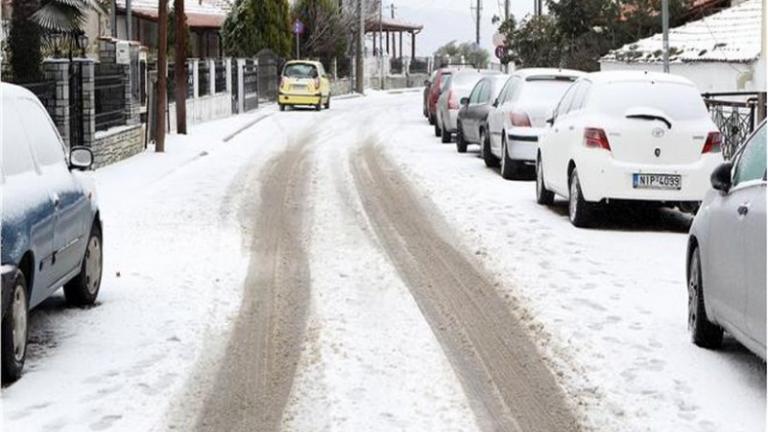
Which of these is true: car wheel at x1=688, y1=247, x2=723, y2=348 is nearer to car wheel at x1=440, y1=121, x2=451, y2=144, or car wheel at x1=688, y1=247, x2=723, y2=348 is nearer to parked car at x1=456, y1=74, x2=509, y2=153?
parked car at x1=456, y1=74, x2=509, y2=153

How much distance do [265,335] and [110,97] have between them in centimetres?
1506

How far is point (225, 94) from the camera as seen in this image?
130ft

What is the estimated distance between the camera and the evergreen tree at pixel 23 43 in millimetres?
25422

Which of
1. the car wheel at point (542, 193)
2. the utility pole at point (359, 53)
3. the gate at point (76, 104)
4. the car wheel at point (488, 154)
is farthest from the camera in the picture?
the utility pole at point (359, 53)

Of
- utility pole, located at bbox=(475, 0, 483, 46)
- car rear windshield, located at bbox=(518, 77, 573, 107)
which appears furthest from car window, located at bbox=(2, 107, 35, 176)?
utility pole, located at bbox=(475, 0, 483, 46)

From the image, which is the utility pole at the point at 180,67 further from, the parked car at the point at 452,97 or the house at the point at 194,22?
the house at the point at 194,22

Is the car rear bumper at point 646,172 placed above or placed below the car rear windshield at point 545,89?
below

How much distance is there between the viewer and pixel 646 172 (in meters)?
13.7

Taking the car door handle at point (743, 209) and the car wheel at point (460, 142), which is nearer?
the car door handle at point (743, 209)

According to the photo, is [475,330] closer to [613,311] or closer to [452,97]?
[613,311]

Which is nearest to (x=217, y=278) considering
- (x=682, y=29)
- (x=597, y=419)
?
(x=597, y=419)

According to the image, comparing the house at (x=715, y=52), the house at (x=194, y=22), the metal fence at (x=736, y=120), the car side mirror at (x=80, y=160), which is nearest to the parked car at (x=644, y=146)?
the metal fence at (x=736, y=120)

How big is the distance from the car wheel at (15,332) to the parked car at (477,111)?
15.2 meters

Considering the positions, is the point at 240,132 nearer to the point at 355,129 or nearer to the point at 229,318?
the point at 355,129
